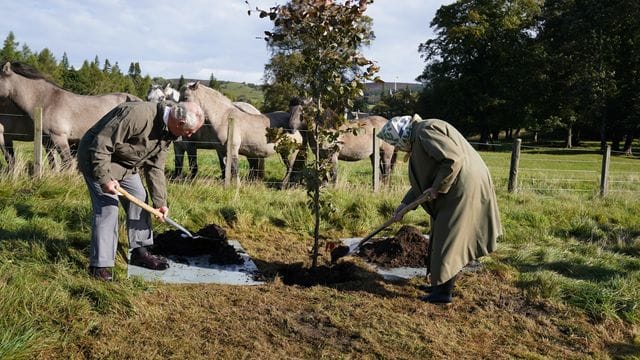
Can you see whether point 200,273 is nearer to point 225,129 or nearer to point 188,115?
point 188,115

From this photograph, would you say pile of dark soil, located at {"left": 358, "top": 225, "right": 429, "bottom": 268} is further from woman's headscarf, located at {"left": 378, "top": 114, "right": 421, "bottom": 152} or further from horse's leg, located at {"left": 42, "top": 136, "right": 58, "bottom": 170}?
horse's leg, located at {"left": 42, "top": 136, "right": 58, "bottom": 170}

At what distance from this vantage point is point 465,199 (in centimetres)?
491

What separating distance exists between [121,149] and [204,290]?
56.9 inches

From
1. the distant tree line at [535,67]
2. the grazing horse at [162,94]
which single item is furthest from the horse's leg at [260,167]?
the distant tree line at [535,67]

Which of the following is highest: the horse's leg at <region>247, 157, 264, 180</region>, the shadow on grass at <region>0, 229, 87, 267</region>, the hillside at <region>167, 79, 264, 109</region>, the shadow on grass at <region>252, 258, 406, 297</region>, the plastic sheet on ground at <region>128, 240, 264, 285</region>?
the hillside at <region>167, 79, 264, 109</region>

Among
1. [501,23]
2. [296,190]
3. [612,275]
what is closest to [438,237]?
[612,275]

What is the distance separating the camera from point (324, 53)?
540cm

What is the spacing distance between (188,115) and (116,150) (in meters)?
0.71

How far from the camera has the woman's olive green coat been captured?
4785 mm

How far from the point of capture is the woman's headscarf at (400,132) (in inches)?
198

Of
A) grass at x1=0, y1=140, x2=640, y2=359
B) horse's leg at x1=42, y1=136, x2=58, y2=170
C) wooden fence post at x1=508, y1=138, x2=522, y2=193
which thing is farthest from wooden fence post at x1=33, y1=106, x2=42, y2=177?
wooden fence post at x1=508, y1=138, x2=522, y2=193

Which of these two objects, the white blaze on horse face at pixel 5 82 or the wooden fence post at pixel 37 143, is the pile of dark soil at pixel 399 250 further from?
the white blaze on horse face at pixel 5 82

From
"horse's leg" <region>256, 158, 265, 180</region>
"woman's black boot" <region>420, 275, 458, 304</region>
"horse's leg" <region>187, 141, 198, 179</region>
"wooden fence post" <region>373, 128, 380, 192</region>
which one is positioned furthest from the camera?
"horse's leg" <region>256, 158, 265, 180</region>

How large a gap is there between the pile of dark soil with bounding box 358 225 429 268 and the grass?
1.17 ft
